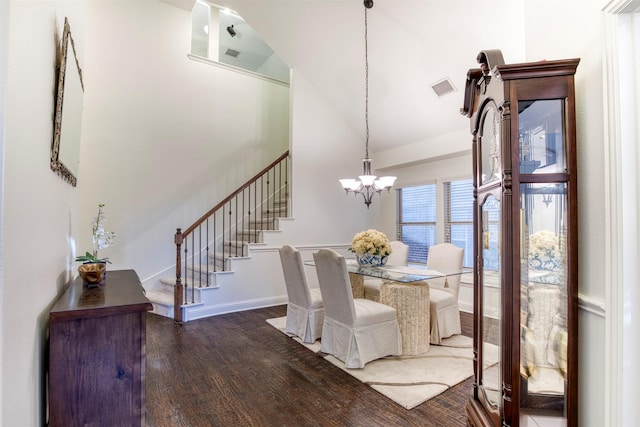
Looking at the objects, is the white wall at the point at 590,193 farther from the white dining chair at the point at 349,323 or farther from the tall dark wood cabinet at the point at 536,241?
the white dining chair at the point at 349,323

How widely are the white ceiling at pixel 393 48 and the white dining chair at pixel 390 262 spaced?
1.86 metres

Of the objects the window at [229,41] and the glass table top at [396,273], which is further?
the window at [229,41]

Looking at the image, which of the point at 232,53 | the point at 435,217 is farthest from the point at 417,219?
the point at 232,53

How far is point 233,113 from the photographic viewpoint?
5.69m

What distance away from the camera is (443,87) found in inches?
163

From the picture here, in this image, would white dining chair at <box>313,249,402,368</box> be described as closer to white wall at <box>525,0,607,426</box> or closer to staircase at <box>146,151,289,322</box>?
white wall at <box>525,0,607,426</box>

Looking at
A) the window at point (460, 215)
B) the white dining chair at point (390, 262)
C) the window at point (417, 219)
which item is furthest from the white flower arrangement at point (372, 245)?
the window at point (417, 219)

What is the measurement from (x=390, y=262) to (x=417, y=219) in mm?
1458

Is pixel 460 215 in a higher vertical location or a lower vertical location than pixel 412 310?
higher

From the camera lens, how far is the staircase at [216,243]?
4.26m

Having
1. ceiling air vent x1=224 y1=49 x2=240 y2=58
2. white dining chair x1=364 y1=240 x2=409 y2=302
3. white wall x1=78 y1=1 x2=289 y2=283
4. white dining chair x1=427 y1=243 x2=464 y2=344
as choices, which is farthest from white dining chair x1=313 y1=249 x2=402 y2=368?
ceiling air vent x1=224 y1=49 x2=240 y2=58

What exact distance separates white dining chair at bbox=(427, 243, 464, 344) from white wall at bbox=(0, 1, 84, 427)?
3195 mm

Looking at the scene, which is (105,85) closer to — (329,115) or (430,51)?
(329,115)

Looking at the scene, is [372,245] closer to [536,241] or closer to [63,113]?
[536,241]
